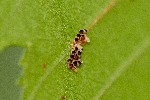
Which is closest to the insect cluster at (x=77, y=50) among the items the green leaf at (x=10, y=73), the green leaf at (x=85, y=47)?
the green leaf at (x=85, y=47)

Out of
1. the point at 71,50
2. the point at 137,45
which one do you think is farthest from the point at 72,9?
the point at 137,45

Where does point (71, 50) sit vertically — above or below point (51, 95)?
above

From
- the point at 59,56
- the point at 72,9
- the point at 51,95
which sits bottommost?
the point at 51,95

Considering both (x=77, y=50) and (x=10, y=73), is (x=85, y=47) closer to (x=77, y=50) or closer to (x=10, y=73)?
(x=77, y=50)

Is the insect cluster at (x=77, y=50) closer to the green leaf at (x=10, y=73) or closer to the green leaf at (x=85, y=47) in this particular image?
the green leaf at (x=85, y=47)

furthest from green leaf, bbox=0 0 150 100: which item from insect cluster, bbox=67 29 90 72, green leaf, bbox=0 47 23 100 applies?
green leaf, bbox=0 47 23 100

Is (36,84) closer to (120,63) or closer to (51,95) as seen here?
(51,95)
